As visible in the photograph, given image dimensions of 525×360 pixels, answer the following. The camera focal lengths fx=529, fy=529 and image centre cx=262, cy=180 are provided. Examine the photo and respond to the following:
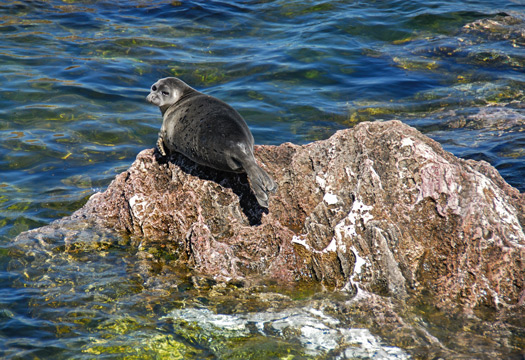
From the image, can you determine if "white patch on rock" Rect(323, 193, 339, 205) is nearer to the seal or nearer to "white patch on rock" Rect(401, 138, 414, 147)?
the seal

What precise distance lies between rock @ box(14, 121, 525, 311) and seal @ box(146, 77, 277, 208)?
0.22m

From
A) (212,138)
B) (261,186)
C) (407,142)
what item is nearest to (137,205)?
(212,138)

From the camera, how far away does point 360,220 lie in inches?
160

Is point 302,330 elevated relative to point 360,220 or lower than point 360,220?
lower

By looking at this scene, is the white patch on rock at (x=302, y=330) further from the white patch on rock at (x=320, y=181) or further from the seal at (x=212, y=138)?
the white patch on rock at (x=320, y=181)

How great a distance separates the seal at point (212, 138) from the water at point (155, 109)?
969 millimetres

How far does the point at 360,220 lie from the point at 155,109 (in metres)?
5.98

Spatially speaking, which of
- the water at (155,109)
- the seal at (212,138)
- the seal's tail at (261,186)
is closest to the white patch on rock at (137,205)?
the water at (155,109)

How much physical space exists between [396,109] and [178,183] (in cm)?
529

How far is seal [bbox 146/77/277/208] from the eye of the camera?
4.18 metres

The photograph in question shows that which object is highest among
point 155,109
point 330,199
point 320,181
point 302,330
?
point 155,109

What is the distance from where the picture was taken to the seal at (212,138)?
4176 millimetres

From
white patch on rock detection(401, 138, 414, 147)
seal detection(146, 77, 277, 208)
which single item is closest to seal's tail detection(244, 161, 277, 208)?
seal detection(146, 77, 277, 208)

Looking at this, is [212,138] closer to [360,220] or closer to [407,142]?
[360,220]
